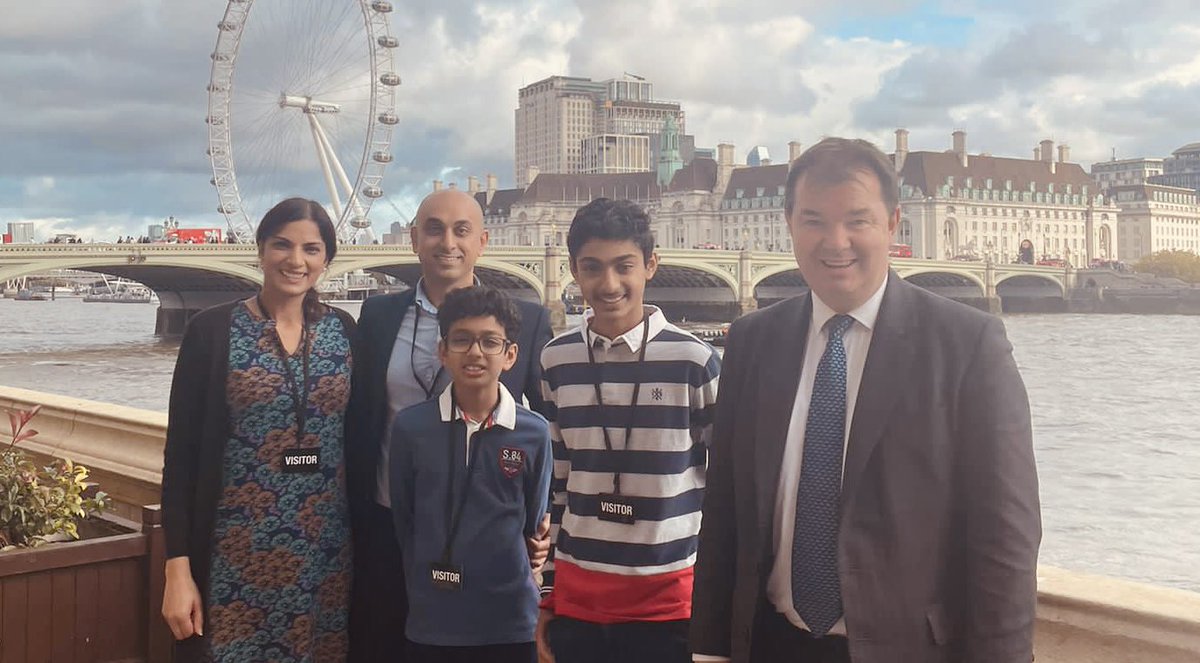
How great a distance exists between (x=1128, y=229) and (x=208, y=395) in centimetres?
9777

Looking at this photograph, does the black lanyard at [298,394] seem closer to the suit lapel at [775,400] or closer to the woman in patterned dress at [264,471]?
the woman in patterned dress at [264,471]

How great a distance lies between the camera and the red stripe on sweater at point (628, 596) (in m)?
2.14

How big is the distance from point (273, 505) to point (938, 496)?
1.41 m

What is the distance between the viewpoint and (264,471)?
2432 mm

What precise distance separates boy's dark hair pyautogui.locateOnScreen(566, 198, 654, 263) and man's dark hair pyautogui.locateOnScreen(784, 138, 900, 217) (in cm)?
60

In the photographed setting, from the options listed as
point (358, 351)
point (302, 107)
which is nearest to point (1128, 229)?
point (302, 107)

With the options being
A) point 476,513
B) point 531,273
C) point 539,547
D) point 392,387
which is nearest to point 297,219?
point 392,387

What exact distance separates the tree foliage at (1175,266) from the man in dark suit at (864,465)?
68833 millimetres

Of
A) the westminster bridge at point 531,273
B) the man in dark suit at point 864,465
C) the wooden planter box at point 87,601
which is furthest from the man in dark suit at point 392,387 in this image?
the westminster bridge at point 531,273

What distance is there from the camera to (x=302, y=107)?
93.6 ft

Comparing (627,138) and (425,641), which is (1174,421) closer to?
(425,641)

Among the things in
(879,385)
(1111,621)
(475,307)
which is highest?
(475,307)

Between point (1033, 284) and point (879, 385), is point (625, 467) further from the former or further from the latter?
point (1033, 284)

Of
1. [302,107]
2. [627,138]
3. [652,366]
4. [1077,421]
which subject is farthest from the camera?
[627,138]
